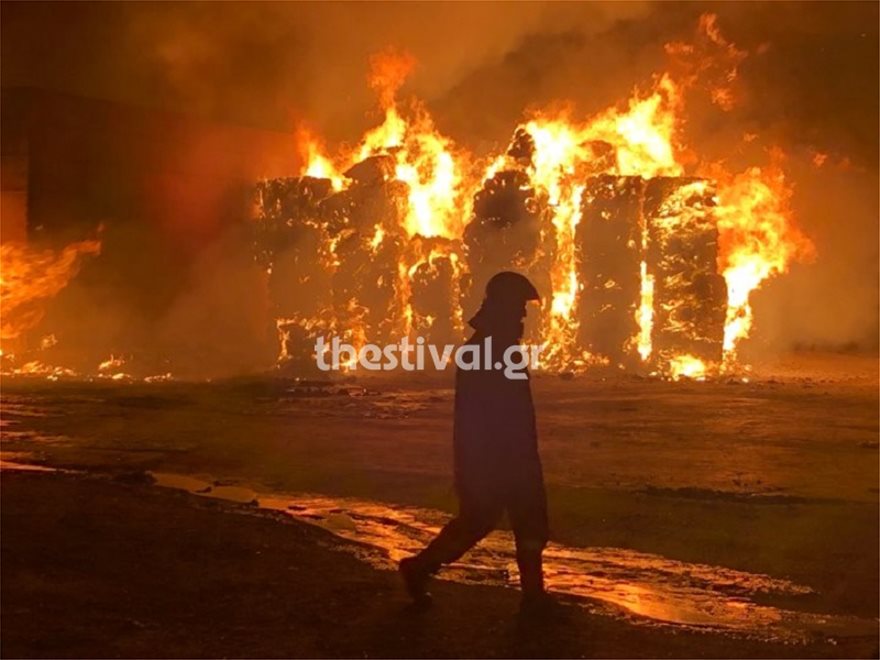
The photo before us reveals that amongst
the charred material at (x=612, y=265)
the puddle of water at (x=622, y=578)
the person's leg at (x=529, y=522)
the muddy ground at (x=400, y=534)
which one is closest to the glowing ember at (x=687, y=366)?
the charred material at (x=612, y=265)

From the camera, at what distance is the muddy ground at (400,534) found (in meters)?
4.63

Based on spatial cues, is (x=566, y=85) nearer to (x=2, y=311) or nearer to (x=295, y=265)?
(x=295, y=265)

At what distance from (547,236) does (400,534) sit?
1201 centimetres

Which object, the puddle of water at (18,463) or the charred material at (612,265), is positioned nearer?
the puddle of water at (18,463)

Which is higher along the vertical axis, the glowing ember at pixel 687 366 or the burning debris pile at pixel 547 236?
the burning debris pile at pixel 547 236

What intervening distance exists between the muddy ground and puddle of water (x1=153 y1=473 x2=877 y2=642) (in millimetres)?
23

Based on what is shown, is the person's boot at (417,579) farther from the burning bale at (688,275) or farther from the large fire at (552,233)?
Answer: the burning bale at (688,275)

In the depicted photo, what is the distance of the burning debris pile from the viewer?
1794 centimetres

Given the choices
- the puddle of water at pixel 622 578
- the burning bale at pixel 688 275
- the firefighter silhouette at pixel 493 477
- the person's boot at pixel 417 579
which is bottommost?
the puddle of water at pixel 622 578

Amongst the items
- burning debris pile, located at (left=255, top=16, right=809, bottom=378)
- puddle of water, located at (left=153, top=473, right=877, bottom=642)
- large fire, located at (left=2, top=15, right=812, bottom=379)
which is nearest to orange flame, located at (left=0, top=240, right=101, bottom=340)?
large fire, located at (left=2, top=15, right=812, bottom=379)

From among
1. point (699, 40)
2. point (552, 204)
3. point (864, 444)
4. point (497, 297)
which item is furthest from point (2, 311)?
point (497, 297)

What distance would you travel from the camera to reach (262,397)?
1481 centimetres

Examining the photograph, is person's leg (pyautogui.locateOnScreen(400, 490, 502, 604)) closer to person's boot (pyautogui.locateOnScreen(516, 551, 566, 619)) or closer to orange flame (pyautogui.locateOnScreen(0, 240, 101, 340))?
person's boot (pyautogui.locateOnScreen(516, 551, 566, 619))

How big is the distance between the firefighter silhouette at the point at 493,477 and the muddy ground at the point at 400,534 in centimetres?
24
